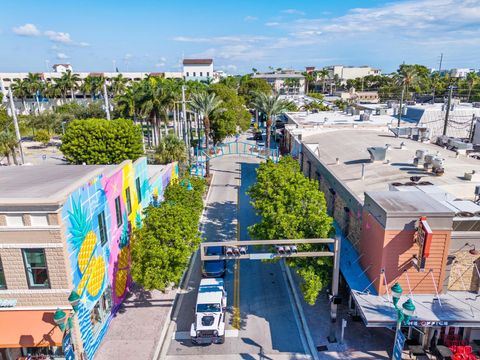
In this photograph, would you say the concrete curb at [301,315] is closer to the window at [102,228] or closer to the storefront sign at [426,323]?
the storefront sign at [426,323]

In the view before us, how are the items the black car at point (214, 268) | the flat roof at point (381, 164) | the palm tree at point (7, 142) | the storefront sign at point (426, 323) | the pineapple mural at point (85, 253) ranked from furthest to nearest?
the palm tree at point (7, 142)
the black car at point (214, 268)
the flat roof at point (381, 164)
the pineapple mural at point (85, 253)
the storefront sign at point (426, 323)

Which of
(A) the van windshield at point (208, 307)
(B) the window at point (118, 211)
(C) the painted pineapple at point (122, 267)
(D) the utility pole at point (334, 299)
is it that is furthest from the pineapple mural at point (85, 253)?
(D) the utility pole at point (334, 299)

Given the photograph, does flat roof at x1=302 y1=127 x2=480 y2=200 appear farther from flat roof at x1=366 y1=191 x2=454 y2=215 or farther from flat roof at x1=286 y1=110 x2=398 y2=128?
flat roof at x1=286 y1=110 x2=398 y2=128

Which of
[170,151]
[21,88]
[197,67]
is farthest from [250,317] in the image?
[197,67]

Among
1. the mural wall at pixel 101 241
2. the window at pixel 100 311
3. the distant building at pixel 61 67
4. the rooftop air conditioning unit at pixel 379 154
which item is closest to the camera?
the mural wall at pixel 101 241

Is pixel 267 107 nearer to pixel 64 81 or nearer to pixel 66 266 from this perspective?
pixel 66 266

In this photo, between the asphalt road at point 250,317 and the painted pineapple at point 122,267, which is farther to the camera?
the painted pineapple at point 122,267

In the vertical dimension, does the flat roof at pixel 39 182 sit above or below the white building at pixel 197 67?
below

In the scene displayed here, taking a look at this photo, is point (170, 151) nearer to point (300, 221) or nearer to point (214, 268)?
point (214, 268)
